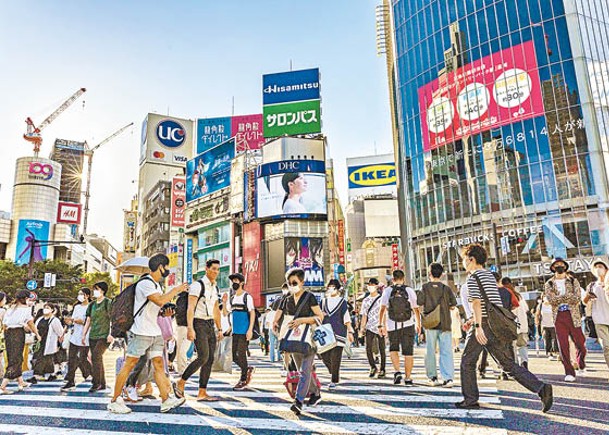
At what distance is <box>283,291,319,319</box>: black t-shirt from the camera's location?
5250mm

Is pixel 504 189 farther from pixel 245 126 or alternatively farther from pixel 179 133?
pixel 179 133

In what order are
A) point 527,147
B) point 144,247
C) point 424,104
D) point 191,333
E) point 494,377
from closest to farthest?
point 191,333
point 494,377
point 527,147
point 424,104
point 144,247

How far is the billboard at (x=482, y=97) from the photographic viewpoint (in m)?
31.6

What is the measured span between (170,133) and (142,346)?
83.1 metres

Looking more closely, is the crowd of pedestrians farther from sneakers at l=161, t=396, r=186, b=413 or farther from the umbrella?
the umbrella

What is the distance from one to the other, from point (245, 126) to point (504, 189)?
39.3 meters

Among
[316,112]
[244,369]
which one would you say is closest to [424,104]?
[316,112]

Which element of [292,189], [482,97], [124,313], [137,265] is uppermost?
[482,97]

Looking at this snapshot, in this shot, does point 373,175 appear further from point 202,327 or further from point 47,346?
point 202,327

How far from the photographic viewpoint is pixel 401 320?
7.05 m

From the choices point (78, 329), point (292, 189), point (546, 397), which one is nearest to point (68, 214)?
point (292, 189)

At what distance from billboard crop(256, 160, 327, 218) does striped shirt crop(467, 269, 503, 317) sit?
40.3 metres

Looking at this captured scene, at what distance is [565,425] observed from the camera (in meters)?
4.21

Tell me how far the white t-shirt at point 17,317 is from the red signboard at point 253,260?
37107 mm
